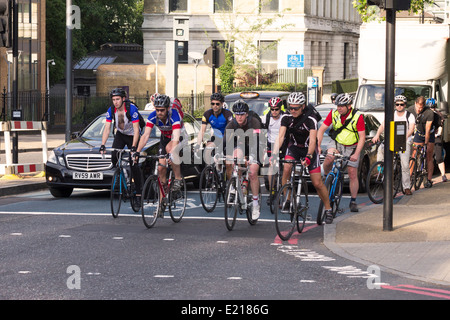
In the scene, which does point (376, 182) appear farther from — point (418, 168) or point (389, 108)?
point (389, 108)

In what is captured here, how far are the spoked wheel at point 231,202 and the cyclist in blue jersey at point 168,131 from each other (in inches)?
38.8

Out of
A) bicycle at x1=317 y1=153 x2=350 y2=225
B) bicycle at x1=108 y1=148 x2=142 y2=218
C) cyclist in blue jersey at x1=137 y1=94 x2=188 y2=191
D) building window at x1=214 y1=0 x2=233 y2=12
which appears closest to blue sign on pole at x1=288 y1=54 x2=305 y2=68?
bicycle at x1=317 y1=153 x2=350 y2=225

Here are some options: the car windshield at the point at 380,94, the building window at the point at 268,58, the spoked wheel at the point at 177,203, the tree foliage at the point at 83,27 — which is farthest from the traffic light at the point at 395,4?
the building window at the point at 268,58

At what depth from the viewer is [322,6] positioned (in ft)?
242

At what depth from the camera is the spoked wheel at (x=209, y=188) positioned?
1376 cm

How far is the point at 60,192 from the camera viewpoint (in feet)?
53.1

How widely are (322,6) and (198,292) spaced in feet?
221

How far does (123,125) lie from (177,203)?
1706 mm

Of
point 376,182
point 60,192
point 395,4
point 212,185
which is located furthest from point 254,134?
point 60,192

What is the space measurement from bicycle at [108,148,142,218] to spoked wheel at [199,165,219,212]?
1.03 metres

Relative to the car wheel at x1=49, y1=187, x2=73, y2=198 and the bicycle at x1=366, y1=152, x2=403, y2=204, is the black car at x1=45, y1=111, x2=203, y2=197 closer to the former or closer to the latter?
the car wheel at x1=49, y1=187, x2=73, y2=198

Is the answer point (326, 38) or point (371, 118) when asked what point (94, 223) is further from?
point (326, 38)

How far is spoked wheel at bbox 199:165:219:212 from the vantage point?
1376cm
